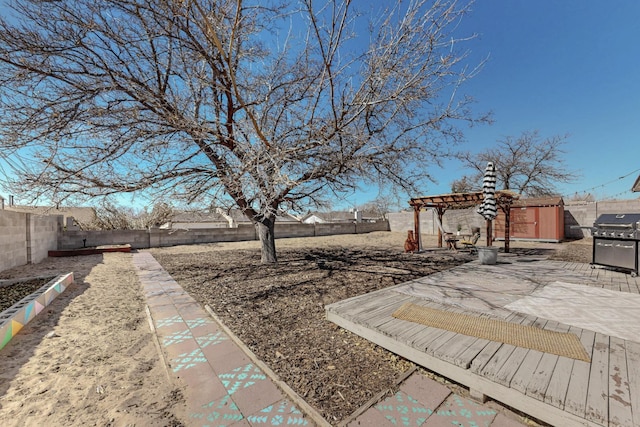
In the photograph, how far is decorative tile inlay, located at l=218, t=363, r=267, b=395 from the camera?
6.82 ft

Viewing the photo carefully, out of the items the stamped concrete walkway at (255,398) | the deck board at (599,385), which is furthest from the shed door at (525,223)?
the stamped concrete walkway at (255,398)

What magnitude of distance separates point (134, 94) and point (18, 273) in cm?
523

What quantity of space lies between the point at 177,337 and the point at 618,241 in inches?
321

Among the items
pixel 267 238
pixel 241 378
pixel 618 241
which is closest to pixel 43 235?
pixel 267 238

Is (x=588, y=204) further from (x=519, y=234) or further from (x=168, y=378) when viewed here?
(x=168, y=378)

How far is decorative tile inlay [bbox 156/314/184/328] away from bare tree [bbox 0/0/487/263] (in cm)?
212

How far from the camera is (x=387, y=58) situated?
383 centimetres

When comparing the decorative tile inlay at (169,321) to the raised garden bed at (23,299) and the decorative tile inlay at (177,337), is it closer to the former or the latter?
the decorative tile inlay at (177,337)

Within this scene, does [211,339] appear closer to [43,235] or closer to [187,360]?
[187,360]

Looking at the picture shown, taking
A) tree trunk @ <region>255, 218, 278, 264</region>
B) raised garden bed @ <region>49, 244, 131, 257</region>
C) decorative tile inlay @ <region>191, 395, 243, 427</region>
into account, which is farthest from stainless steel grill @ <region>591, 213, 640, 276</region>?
raised garden bed @ <region>49, 244, 131, 257</region>

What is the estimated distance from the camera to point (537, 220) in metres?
13.3

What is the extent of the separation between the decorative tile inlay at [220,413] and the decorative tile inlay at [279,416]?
12cm

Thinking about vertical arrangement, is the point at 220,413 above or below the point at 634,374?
below

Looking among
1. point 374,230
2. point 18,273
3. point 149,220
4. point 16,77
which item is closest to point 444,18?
point 16,77
